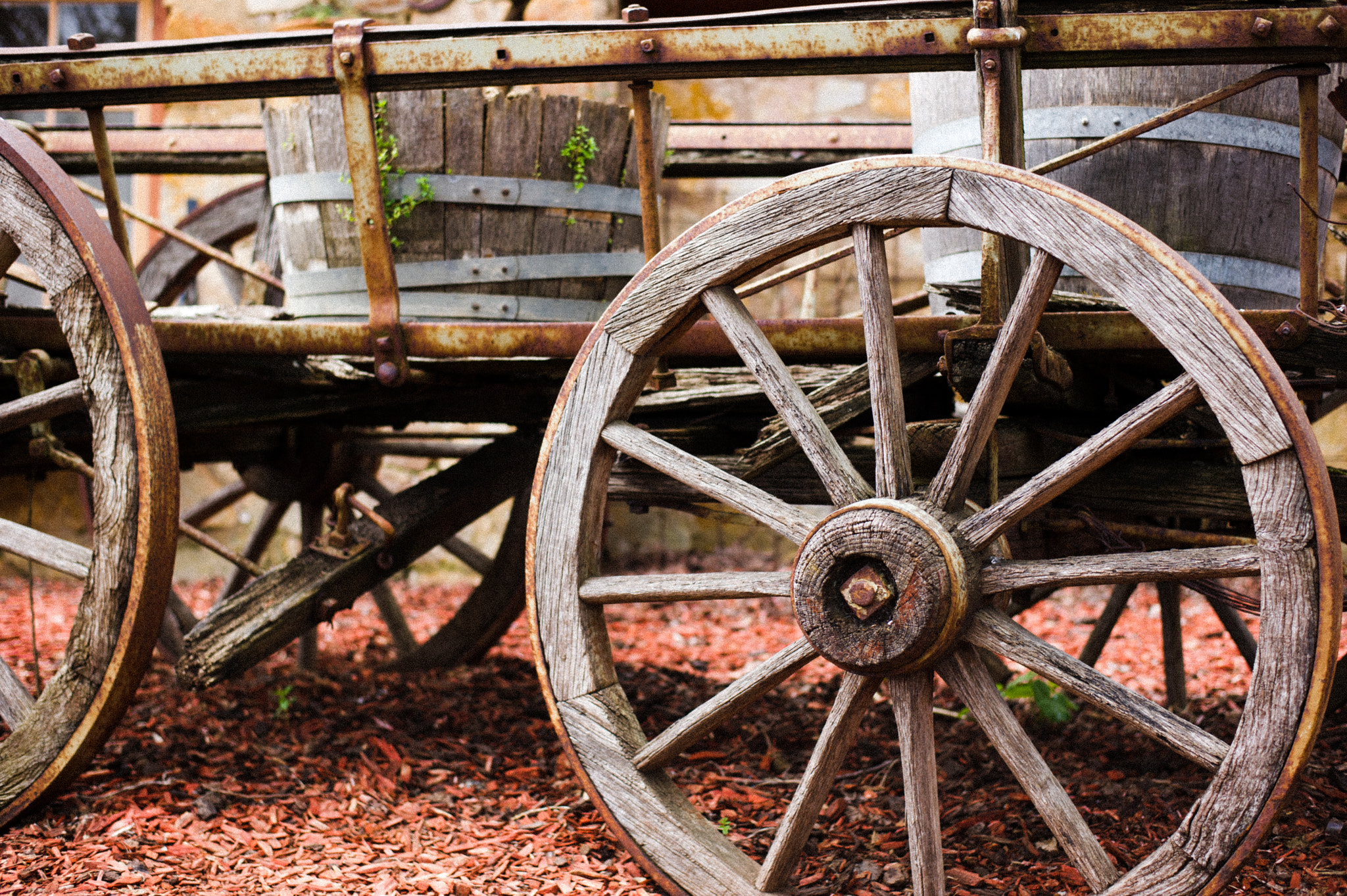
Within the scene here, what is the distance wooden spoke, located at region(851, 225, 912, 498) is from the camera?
1.75 m

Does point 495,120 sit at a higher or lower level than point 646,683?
higher

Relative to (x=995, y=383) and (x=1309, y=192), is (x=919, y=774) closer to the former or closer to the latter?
(x=995, y=383)

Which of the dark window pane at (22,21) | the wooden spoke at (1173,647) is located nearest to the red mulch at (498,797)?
the wooden spoke at (1173,647)

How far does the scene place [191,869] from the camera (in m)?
2.13

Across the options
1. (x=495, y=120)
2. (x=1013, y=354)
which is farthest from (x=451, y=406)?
(x=1013, y=354)

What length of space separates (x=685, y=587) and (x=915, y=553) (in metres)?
0.42

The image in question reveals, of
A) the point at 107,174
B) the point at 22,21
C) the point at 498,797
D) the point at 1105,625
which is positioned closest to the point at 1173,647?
the point at 1105,625

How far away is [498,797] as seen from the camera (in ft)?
8.46

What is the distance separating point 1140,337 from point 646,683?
6.60ft

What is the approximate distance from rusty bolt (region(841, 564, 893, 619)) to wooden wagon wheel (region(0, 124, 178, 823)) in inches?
51.4

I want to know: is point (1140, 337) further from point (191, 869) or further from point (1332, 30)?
point (191, 869)

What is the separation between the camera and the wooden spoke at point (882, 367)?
1.75 metres

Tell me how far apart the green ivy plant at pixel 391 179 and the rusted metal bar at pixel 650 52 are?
237 millimetres

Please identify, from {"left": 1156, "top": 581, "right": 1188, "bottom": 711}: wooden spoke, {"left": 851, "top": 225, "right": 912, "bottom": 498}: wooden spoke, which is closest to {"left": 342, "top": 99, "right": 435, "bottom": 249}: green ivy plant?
{"left": 851, "top": 225, "right": 912, "bottom": 498}: wooden spoke
